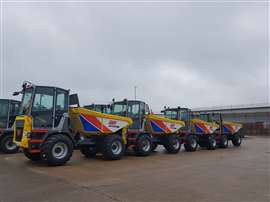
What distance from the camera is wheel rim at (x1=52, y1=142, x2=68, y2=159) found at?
8.54m

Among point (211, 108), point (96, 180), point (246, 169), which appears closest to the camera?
point (96, 180)

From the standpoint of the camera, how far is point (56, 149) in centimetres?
862

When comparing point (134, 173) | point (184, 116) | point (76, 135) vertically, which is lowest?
point (134, 173)

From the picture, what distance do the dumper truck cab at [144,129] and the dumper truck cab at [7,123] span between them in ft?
16.6

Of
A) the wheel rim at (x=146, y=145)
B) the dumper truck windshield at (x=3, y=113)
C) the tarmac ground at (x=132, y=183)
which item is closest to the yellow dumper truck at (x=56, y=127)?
the tarmac ground at (x=132, y=183)

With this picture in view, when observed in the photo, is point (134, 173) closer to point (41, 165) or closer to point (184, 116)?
point (41, 165)

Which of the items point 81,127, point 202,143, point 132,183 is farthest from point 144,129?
point 132,183

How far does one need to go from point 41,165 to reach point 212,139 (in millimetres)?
11282

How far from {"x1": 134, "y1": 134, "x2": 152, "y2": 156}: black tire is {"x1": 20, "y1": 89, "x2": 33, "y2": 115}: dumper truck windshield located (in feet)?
17.3

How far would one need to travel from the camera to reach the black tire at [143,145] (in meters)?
11.8

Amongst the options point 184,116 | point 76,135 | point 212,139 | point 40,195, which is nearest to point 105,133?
point 76,135

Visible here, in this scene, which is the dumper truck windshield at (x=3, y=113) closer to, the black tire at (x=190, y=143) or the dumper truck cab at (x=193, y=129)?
the dumper truck cab at (x=193, y=129)

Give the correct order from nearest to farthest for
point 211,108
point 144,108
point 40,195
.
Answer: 1. point 40,195
2. point 144,108
3. point 211,108

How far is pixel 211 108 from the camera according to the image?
49156 mm
